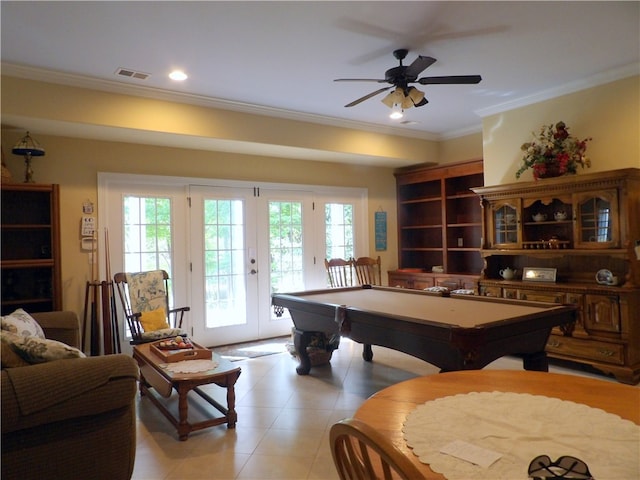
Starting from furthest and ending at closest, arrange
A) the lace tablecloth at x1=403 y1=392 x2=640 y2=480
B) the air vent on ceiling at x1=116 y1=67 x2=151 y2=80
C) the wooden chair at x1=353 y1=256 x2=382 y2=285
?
the wooden chair at x1=353 y1=256 x2=382 y2=285 < the air vent on ceiling at x1=116 y1=67 x2=151 y2=80 < the lace tablecloth at x1=403 y1=392 x2=640 y2=480

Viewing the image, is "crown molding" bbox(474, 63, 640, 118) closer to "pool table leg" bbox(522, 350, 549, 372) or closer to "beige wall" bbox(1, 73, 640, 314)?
"beige wall" bbox(1, 73, 640, 314)

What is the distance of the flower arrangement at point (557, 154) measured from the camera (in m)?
4.34

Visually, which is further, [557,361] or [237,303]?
[237,303]

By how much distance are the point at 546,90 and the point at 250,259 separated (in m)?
3.89

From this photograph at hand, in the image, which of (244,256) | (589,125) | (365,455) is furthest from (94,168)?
(589,125)

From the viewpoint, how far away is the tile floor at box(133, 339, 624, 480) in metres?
2.54

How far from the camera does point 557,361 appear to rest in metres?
4.47

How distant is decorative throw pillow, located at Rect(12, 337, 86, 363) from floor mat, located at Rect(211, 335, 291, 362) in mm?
2832

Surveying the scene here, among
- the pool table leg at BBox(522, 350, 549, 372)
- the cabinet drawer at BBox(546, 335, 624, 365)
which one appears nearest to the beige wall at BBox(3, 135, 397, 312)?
the cabinet drawer at BBox(546, 335, 624, 365)

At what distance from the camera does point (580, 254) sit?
416cm

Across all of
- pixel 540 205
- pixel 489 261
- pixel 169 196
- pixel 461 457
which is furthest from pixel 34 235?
pixel 540 205

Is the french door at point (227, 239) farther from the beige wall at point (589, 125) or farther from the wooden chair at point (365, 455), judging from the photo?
the wooden chair at point (365, 455)

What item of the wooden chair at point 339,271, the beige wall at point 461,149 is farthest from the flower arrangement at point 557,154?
the wooden chair at point 339,271

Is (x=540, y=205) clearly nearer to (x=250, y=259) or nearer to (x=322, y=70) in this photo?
(x=322, y=70)
